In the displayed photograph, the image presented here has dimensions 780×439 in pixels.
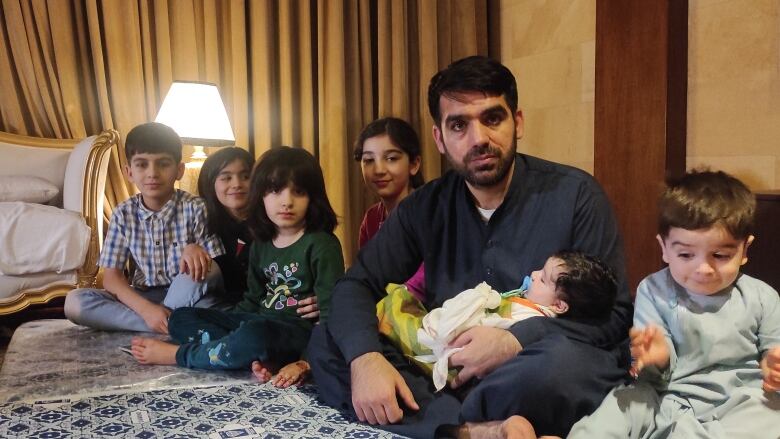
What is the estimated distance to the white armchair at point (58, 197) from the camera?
2.73 metres

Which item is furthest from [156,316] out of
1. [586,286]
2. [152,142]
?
[586,286]

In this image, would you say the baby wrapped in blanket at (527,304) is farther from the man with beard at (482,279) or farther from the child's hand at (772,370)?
the child's hand at (772,370)

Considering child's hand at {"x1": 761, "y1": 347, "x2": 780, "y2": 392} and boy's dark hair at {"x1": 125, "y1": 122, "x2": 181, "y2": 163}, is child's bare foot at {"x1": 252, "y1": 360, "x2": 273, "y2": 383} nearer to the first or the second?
boy's dark hair at {"x1": 125, "y1": 122, "x2": 181, "y2": 163}

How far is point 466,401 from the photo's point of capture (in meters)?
1.41

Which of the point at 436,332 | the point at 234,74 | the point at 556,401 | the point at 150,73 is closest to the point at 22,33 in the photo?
the point at 150,73

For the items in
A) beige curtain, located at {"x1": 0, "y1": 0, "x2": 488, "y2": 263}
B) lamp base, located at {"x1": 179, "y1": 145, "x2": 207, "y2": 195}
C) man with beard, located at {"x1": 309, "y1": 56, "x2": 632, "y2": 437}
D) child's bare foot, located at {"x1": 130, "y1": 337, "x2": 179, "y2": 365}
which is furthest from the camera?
beige curtain, located at {"x1": 0, "y1": 0, "x2": 488, "y2": 263}

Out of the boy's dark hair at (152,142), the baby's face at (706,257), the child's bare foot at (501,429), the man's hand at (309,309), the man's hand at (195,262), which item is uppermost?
the boy's dark hair at (152,142)

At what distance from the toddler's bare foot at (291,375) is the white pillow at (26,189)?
5.95 feet

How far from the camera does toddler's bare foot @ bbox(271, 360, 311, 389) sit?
1.86 m

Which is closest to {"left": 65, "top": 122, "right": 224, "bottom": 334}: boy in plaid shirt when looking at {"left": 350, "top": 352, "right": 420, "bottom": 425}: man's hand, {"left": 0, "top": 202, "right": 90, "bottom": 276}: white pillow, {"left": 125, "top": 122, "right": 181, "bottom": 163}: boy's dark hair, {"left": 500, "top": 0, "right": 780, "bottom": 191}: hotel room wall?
{"left": 125, "top": 122, "right": 181, "bottom": 163}: boy's dark hair

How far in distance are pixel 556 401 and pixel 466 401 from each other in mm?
184

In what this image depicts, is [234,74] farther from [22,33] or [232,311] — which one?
[232,311]

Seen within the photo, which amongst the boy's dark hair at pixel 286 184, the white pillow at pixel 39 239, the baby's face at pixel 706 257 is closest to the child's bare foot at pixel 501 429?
the baby's face at pixel 706 257

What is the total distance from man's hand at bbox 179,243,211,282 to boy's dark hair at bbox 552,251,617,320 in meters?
1.26
